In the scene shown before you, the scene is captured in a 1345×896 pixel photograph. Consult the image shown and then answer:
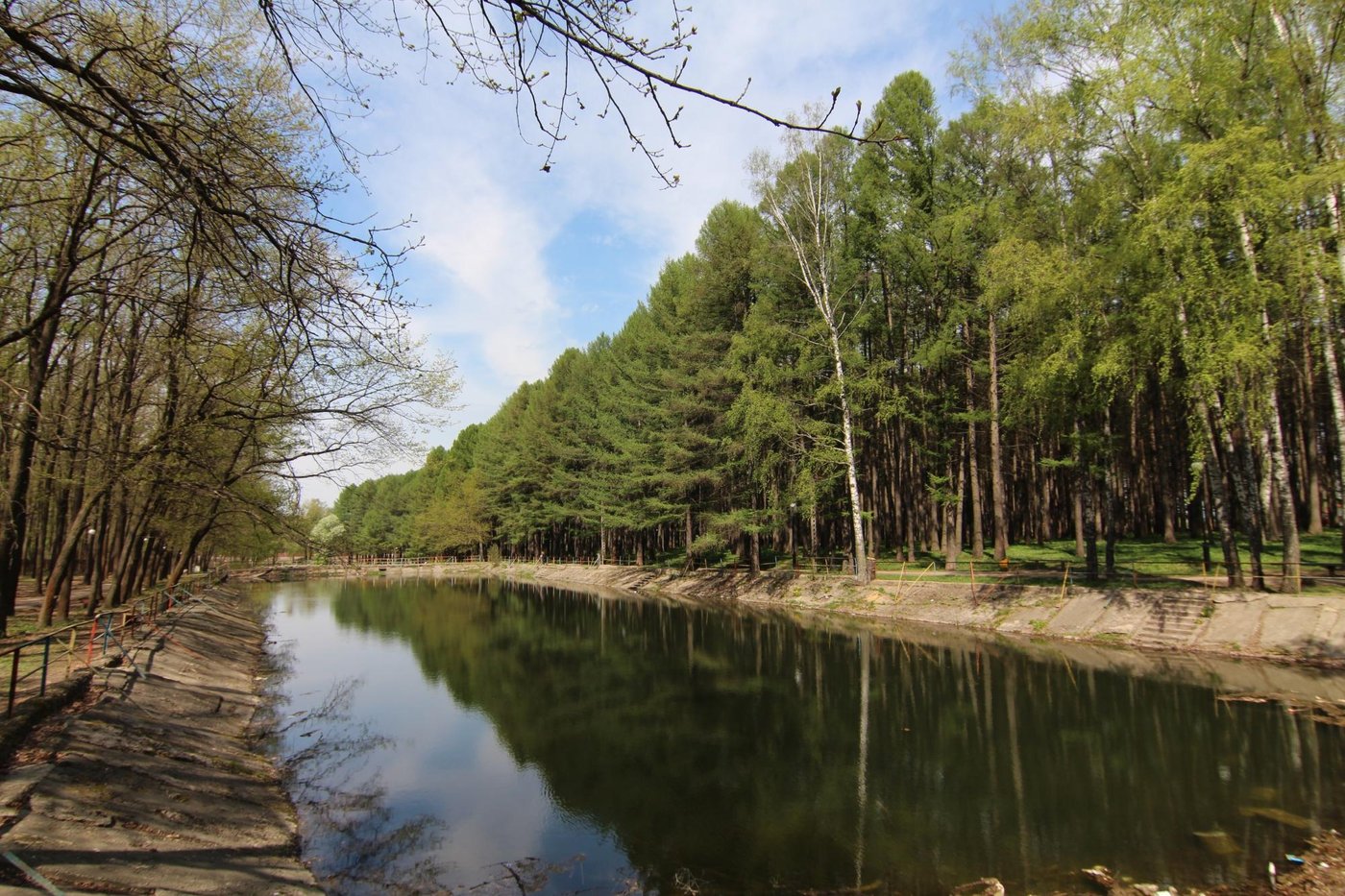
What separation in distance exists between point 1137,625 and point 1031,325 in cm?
932

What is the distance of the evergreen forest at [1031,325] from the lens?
1630cm

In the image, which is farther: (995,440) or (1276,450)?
(995,440)

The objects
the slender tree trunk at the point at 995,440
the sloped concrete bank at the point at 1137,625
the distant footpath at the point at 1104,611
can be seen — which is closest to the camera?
the sloped concrete bank at the point at 1137,625

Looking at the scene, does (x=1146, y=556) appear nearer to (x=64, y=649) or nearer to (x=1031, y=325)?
(x=1031, y=325)

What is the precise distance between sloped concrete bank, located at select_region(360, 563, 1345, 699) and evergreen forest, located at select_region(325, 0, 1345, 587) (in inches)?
64.7

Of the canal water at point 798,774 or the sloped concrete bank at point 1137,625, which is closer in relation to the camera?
the canal water at point 798,774

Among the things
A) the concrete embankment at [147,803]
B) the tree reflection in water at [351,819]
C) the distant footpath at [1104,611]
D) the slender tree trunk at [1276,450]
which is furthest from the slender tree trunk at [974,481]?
the concrete embankment at [147,803]

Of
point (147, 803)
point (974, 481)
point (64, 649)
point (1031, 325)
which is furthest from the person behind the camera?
point (974, 481)

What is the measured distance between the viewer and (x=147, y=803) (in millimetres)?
7383

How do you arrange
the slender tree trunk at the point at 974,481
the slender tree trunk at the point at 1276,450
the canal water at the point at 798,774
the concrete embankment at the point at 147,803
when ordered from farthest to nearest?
the slender tree trunk at the point at 974,481 < the slender tree trunk at the point at 1276,450 < the canal water at the point at 798,774 < the concrete embankment at the point at 147,803

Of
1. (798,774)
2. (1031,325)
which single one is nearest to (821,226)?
(1031,325)

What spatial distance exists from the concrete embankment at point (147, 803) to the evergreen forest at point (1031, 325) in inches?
128

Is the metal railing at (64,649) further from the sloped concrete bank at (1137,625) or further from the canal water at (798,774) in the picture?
the sloped concrete bank at (1137,625)

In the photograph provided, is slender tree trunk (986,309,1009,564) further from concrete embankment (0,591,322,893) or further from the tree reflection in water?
concrete embankment (0,591,322,893)
